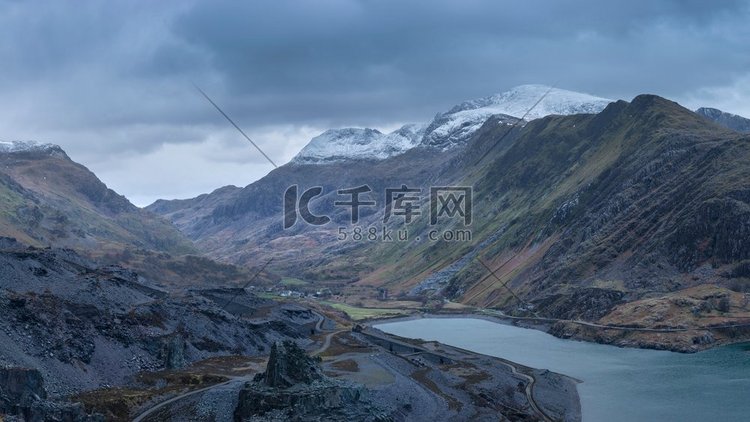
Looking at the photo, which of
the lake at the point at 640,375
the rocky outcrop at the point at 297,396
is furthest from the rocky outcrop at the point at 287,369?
the lake at the point at 640,375

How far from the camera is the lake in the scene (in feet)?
311

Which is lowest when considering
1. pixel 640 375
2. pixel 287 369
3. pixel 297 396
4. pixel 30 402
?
pixel 640 375

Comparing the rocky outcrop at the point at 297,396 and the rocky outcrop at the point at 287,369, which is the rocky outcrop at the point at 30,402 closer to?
the rocky outcrop at the point at 297,396

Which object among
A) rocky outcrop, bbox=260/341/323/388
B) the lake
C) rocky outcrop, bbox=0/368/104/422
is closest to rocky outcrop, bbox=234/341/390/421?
rocky outcrop, bbox=260/341/323/388

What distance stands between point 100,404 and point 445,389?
1914 inches

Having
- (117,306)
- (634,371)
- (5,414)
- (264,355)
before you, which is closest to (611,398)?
(634,371)

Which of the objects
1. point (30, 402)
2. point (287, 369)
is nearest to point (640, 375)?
point (287, 369)

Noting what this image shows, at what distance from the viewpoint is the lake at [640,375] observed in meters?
94.9

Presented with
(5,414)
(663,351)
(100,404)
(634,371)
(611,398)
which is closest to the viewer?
(5,414)

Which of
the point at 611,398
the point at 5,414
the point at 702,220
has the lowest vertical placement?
the point at 611,398

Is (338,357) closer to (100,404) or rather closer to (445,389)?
(445,389)

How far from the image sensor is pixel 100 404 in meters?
64.8

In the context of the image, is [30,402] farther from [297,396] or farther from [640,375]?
[640,375]

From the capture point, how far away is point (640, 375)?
119 m
